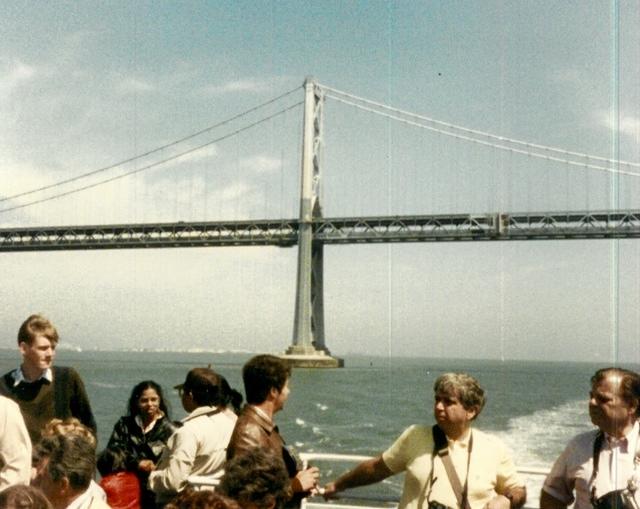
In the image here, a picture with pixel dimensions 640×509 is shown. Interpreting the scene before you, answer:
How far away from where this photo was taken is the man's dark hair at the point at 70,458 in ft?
7.09

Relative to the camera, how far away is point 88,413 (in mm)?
3416

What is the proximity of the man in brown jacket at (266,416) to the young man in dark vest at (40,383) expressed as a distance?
78 cm

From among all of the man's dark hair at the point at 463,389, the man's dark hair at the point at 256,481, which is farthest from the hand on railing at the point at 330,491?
the man's dark hair at the point at 256,481

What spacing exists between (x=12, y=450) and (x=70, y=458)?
470 mm

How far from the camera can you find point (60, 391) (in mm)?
3318

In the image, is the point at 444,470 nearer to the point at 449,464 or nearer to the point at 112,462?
the point at 449,464

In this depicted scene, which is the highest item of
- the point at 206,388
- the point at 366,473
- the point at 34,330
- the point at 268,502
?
the point at 34,330

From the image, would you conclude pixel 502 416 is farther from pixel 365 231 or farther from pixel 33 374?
pixel 33 374

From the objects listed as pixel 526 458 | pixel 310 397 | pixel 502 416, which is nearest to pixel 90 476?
pixel 526 458

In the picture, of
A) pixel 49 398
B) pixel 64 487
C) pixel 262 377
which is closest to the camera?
pixel 64 487

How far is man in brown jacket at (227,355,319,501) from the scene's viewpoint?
8.87ft

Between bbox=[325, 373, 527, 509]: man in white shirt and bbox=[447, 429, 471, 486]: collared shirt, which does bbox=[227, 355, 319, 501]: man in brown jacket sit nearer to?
bbox=[325, 373, 527, 509]: man in white shirt

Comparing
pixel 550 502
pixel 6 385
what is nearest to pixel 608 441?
pixel 550 502

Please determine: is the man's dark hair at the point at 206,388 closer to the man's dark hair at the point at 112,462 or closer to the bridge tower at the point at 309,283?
the man's dark hair at the point at 112,462
